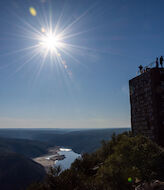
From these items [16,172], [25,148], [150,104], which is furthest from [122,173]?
[25,148]

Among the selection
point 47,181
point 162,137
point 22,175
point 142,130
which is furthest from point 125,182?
point 22,175

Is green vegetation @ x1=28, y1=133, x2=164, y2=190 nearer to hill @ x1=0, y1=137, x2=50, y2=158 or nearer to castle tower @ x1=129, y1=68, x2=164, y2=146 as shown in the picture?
castle tower @ x1=129, y1=68, x2=164, y2=146

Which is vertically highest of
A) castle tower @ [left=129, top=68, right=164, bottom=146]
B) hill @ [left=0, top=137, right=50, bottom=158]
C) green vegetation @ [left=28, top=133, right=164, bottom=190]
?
castle tower @ [left=129, top=68, right=164, bottom=146]

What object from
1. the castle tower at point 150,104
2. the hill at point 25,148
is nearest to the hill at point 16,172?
the castle tower at point 150,104

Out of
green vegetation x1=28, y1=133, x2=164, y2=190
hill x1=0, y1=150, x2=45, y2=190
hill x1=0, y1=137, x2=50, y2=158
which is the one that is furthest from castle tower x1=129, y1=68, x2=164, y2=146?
hill x1=0, y1=137, x2=50, y2=158

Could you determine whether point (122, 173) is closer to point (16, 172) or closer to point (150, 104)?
point (150, 104)

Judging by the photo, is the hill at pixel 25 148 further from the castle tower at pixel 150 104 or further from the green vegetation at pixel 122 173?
the green vegetation at pixel 122 173
